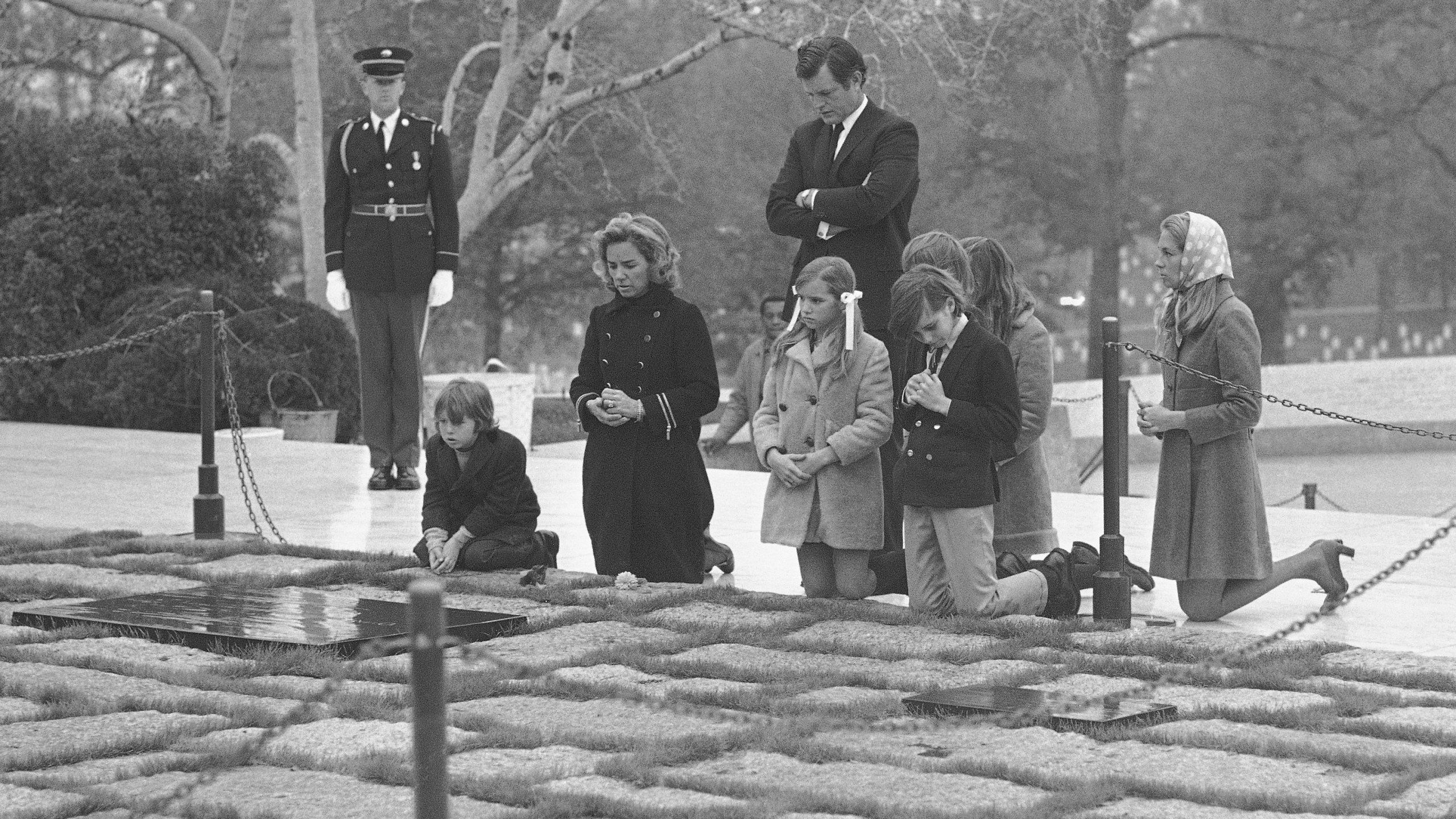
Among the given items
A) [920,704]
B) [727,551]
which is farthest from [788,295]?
[920,704]

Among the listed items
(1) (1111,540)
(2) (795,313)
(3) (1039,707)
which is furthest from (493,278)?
(3) (1039,707)

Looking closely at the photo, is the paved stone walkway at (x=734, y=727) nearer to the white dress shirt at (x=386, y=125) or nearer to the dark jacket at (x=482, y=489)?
the dark jacket at (x=482, y=489)

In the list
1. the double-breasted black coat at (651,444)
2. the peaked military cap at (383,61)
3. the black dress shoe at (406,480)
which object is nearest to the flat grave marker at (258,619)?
the double-breasted black coat at (651,444)

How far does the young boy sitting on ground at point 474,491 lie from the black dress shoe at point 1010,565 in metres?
1.87

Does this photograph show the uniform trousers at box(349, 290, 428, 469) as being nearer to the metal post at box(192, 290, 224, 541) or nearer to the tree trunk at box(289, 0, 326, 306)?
the metal post at box(192, 290, 224, 541)

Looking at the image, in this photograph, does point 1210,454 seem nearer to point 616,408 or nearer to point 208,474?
point 616,408

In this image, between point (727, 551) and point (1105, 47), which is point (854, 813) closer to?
point (727, 551)

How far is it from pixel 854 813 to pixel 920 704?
969mm

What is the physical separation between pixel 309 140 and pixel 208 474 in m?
10.3

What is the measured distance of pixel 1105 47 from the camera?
27.8 m

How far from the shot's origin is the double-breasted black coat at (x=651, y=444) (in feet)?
25.9

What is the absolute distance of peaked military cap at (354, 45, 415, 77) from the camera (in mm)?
10945

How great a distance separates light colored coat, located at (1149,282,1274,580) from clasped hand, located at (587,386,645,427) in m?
1.97

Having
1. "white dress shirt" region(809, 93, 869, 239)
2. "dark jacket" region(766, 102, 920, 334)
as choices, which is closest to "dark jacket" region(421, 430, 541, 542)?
"dark jacket" region(766, 102, 920, 334)
